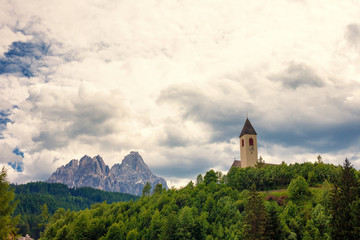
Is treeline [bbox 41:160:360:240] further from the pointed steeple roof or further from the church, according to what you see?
the pointed steeple roof

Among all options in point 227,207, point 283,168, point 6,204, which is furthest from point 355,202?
point 283,168

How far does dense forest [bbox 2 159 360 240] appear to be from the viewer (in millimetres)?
62781

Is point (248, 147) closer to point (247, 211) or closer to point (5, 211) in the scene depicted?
point (247, 211)

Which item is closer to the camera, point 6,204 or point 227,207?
point 6,204

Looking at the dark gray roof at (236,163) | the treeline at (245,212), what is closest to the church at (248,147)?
the dark gray roof at (236,163)

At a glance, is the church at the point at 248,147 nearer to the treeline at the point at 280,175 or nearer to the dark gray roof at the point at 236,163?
the dark gray roof at the point at 236,163

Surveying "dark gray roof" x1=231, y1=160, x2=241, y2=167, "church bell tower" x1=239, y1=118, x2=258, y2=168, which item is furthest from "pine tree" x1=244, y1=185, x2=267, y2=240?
"dark gray roof" x1=231, y1=160, x2=241, y2=167

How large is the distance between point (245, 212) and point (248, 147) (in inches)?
2322

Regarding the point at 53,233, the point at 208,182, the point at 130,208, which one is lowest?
the point at 53,233

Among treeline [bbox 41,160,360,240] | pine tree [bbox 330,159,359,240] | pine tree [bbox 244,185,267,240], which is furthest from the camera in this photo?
pine tree [bbox 244,185,267,240]

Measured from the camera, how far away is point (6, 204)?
40.5 meters

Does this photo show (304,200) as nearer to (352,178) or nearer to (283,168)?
(283,168)

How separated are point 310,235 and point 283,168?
5104cm

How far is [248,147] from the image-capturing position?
150 metres
